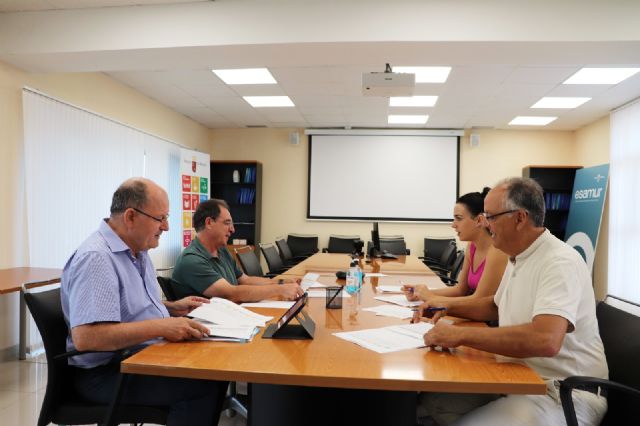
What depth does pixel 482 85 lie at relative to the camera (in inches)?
210

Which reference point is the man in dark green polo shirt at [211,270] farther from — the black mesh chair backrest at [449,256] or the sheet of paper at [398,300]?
the black mesh chair backrest at [449,256]

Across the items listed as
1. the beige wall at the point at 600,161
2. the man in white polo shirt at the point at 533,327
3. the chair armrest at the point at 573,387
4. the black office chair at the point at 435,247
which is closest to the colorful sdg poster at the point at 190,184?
the black office chair at the point at 435,247

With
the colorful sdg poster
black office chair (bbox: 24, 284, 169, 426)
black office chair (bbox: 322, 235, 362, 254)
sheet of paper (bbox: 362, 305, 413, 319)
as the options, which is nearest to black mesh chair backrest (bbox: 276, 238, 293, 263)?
the colorful sdg poster

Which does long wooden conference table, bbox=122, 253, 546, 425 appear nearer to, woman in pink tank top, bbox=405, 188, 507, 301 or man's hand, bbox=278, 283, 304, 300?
man's hand, bbox=278, 283, 304, 300

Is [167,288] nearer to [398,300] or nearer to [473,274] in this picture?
[398,300]

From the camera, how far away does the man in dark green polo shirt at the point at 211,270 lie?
2.39 meters

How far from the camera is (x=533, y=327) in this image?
4.64ft

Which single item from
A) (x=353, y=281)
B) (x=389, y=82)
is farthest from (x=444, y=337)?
(x=389, y=82)

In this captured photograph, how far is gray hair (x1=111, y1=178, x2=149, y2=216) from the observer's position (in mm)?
1772

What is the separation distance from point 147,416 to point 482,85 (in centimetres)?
511

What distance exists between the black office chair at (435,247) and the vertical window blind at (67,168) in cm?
488

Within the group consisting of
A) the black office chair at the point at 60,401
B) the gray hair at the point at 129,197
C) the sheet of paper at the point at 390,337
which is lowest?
the black office chair at the point at 60,401

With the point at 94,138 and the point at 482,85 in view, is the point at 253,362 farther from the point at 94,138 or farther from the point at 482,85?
the point at 482,85

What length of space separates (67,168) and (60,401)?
359cm
